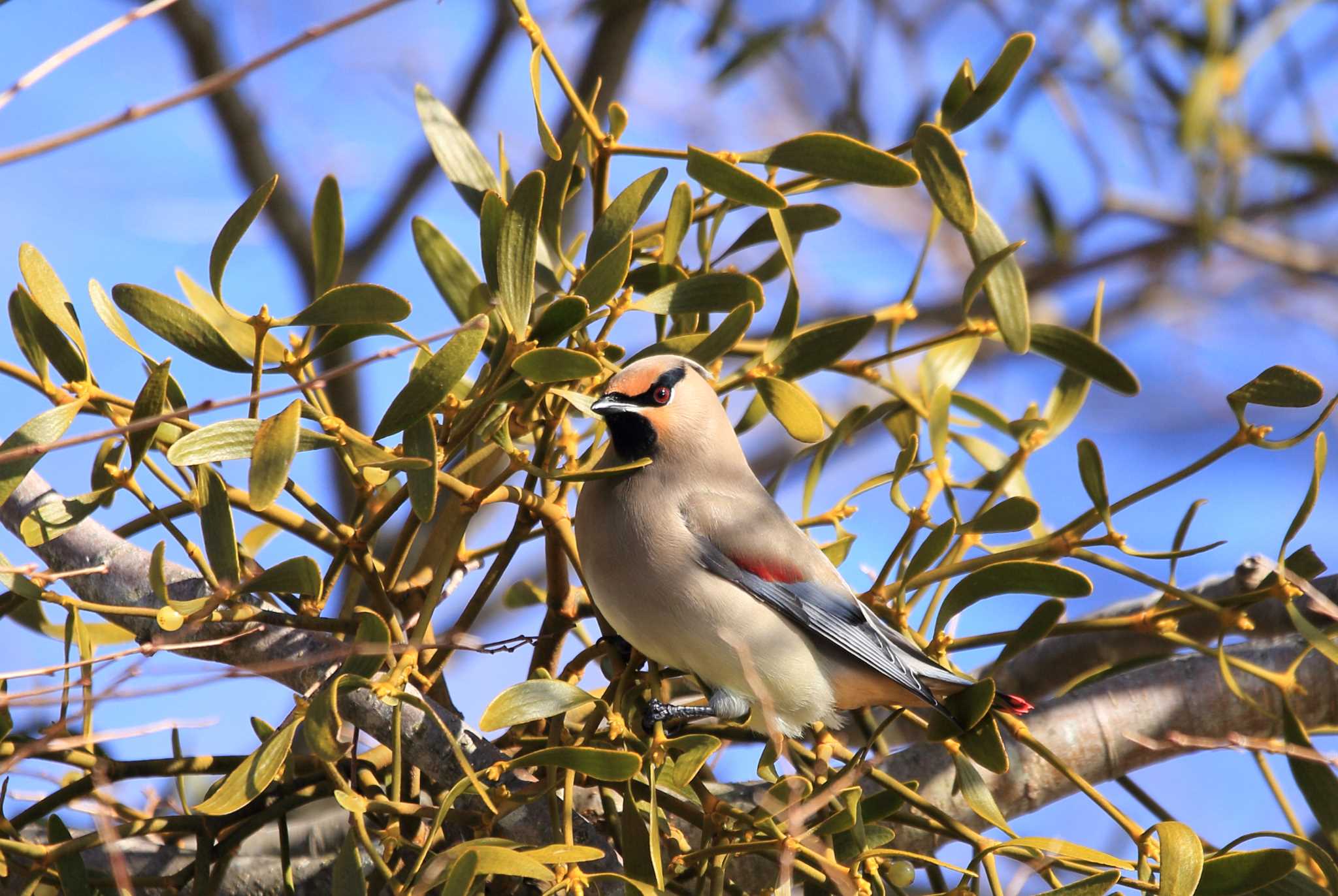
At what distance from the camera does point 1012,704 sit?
5.97 ft

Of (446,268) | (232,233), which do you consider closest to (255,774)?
(232,233)

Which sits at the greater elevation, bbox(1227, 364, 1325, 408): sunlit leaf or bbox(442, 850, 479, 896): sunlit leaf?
bbox(1227, 364, 1325, 408): sunlit leaf

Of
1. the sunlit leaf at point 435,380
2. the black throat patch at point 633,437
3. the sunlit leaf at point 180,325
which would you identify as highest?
the black throat patch at point 633,437

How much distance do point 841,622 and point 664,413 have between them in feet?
1.52

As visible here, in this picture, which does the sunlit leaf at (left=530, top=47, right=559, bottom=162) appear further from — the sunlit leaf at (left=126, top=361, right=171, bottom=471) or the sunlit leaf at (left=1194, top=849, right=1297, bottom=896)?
the sunlit leaf at (left=1194, top=849, right=1297, bottom=896)

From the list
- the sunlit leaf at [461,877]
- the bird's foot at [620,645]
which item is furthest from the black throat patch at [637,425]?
the sunlit leaf at [461,877]

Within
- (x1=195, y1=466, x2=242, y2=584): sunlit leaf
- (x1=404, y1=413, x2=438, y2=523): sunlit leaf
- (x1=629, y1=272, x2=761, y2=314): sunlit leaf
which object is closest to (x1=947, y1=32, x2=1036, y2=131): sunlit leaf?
(x1=629, y1=272, x2=761, y2=314): sunlit leaf

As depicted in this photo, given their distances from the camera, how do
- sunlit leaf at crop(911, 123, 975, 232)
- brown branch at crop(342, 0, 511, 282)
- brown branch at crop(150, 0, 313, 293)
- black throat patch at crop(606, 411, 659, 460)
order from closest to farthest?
1. sunlit leaf at crop(911, 123, 975, 232)
2. black throat patch at crop(606, 411, 659, 460)
3. brown branch at crop(150, 0, 313, 293)
4. brown branch at crop(342, 0, 511, 282)

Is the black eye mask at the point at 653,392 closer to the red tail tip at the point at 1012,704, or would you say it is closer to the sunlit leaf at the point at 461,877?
the red tail tip at the point at 1012,704

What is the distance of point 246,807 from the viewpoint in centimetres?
161

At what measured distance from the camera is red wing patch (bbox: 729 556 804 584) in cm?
212


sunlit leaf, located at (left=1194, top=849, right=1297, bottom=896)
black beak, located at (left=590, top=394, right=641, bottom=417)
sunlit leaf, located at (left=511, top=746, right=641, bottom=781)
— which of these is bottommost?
sunlit leaf, located at (left=1194, top=849, right=1297, bottom=896)

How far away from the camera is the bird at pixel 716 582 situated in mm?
1895

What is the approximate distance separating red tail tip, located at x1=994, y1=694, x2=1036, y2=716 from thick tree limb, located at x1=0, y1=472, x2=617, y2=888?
0.60 metres
